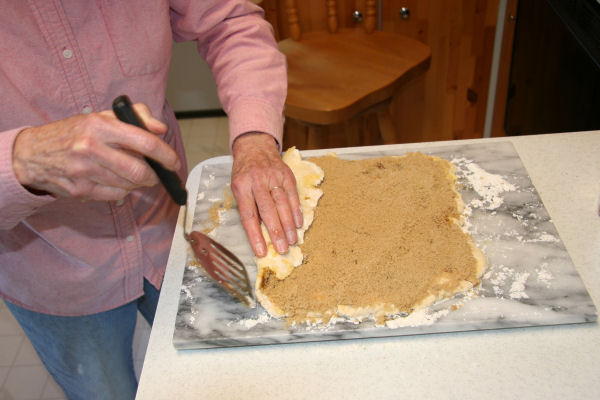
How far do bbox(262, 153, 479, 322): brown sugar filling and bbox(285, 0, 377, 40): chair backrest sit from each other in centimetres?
123

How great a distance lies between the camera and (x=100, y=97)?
0.96 meters

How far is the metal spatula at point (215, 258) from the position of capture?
2.59 feet

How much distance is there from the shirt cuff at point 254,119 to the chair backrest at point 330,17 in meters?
1.19

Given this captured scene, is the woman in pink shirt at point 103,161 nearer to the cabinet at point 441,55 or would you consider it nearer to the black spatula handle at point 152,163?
the black spatula handle at point 152,163

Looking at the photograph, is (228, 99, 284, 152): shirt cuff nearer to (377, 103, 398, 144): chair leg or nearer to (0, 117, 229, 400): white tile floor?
(377, 103, 398, 144): chair leg

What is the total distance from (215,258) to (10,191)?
340 millimetres

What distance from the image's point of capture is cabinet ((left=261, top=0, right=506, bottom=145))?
2229 mm

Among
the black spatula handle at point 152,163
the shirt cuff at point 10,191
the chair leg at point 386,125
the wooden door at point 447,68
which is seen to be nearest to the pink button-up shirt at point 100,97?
the shirt cuff at point 10,191

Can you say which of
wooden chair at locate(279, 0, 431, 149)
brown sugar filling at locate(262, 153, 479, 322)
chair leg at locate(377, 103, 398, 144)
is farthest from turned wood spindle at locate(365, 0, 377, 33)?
brown sugar filling at locate(262, 153, 479, 322)

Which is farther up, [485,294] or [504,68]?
[485,294]

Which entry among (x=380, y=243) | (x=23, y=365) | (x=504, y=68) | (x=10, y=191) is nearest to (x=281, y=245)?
(x=380, y=243)

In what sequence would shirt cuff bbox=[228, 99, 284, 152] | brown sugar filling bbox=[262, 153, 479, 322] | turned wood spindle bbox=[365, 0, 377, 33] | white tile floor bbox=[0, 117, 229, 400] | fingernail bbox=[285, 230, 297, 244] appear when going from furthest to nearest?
turned wood spindle bbox=[365, 0, 377, 33] → white tile floor bbox=[0, 117, 229, 400] → shirt cuff bbox=[228, 99, 284, 152] → fingernail bbox=[285, 230, 297, 244] → brown sugar filling bbox=[262, 153, 479, 322]

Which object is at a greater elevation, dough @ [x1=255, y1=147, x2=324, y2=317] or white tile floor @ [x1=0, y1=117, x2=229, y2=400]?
dough @ [x1=255, y1=147, x2=324, y2=317]

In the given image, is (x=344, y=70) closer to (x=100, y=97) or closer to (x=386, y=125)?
(x=386, y=125)
